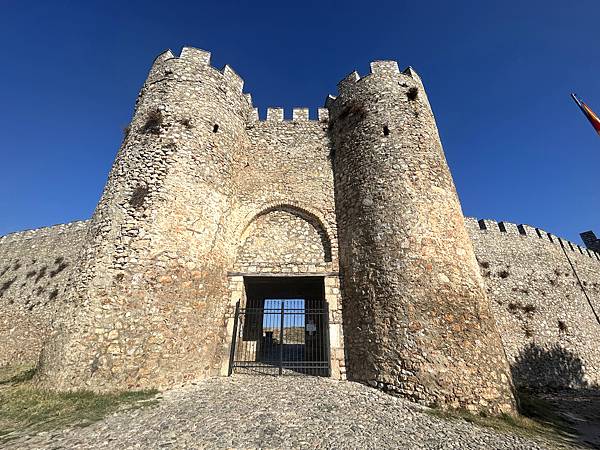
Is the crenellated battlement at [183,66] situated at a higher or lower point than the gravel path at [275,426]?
higher

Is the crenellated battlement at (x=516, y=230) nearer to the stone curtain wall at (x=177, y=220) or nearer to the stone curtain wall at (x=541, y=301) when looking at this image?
the stone curtain wall at (x=541, y=301)

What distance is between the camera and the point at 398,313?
24.1 ft

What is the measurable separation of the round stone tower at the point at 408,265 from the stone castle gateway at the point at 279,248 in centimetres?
4

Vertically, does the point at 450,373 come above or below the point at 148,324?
below

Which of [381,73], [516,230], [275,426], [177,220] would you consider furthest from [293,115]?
[516,230]

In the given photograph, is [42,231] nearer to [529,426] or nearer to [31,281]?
[31,281]

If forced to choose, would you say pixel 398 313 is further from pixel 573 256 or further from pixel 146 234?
pixel 573 256

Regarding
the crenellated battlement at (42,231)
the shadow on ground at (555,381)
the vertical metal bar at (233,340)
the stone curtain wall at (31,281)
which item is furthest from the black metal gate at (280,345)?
the crenellated battlement at (42,231)

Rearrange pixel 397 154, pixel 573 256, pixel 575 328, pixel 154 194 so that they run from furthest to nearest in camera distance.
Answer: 1. pixel 573 256
2. pixel 575 328
3. pixel 397 154
4. pixel 154 194

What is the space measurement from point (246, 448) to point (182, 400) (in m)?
2.65

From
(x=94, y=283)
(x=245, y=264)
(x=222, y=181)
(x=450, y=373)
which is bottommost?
(x=450, y=373)

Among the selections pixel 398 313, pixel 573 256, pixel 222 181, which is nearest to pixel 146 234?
pixel 222 181

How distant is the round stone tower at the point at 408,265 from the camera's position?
666 cm

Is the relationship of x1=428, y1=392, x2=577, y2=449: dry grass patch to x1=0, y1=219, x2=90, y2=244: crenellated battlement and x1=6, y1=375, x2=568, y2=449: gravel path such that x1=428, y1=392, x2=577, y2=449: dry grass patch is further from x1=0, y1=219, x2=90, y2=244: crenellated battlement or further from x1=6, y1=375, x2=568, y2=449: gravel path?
x1=0, y1=219, x2=90, y2=244: crenellated battlement
